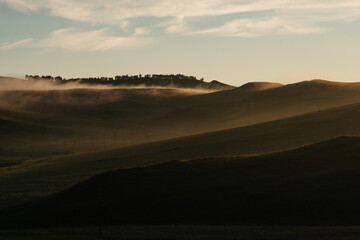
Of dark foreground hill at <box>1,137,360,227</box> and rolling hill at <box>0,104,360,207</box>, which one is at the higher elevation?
dark foreground hill at <box>1,137,360,227</box>

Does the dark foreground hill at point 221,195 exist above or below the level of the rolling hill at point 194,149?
above

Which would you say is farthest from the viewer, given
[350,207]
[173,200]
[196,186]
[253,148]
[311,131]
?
[311,131]

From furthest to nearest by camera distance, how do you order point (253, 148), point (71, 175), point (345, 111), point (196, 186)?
point (345, 111) < point (253, 148) < point (71, 175) < point (196, 186)

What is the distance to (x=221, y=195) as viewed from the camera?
41.8 m

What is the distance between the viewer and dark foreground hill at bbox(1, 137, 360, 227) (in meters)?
38.4

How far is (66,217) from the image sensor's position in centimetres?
4012

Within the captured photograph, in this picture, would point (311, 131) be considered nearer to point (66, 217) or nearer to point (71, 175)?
point (71, 175)

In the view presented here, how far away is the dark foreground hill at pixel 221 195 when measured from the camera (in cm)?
3838

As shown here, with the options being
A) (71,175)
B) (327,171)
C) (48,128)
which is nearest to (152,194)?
(327,171)

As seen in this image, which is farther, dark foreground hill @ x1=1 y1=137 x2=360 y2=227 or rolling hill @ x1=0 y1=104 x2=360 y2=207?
rolling hill @ x1=0 y1=104 x2=360 y2=207

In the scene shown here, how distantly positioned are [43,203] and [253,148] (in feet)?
132

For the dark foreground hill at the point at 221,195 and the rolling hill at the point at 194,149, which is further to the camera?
the rolling hill at the point at 194,149

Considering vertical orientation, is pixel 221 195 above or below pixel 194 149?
above

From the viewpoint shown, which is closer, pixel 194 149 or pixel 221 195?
pixel 221 195
